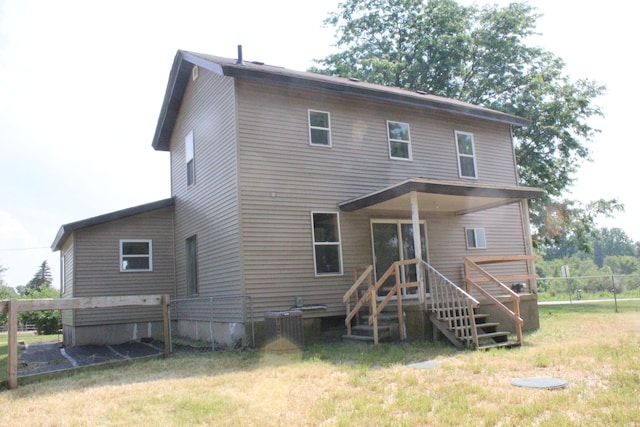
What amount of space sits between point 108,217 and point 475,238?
1016 cm

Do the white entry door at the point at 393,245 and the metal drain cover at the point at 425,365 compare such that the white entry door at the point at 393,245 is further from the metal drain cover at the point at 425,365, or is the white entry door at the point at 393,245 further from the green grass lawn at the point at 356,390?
the metal drain cover at the point at 425,365

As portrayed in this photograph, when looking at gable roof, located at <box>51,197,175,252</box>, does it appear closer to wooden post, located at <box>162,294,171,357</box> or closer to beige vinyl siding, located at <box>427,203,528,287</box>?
wooden post, located at <box>162,294,171,357</box>

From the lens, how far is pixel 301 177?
11695 mm

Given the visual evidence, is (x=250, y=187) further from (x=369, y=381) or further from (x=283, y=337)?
(x=369, y=381)

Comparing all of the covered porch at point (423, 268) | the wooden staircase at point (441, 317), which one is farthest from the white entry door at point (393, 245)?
the wooden staircase at point (441, 317)

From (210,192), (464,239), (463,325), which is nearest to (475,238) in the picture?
(464,239)

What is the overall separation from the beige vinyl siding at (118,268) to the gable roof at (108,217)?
0.74 ft

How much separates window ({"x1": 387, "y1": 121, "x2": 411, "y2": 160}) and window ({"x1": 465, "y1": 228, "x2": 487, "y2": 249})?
280 centimetres

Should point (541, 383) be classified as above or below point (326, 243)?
below

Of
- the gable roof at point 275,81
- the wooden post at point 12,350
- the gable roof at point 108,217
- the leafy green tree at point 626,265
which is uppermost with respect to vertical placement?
the gable roof at point 275,81

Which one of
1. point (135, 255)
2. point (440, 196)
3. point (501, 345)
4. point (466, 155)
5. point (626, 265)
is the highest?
point (466, 155)

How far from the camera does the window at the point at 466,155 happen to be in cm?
1459

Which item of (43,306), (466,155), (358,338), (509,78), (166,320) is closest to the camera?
(43,306)

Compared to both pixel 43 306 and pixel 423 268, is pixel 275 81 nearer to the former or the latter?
pixel 423 268
